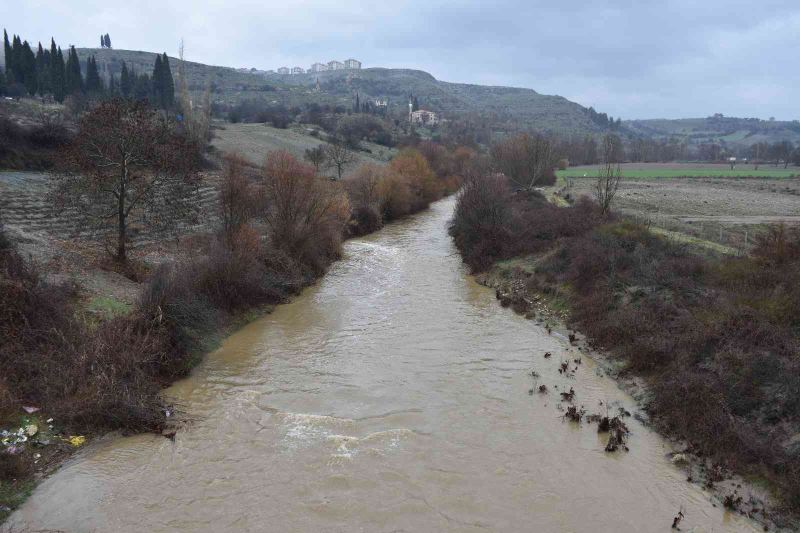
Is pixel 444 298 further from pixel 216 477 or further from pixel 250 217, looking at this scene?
pixel 216 477

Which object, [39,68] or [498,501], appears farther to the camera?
[39,68]

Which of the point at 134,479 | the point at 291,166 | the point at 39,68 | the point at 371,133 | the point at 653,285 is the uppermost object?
the point at 39,68

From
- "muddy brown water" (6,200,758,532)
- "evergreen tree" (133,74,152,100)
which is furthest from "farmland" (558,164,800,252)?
"evergreen tree" (133,74,152,100)

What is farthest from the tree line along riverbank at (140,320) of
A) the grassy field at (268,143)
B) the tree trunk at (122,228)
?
the grassy field at (268,143)

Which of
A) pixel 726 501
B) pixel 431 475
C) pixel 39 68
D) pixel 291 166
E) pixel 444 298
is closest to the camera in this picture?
pixel 726 501

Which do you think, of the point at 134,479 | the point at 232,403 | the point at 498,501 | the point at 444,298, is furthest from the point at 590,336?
the point at 134,479

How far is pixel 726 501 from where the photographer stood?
38.3 feet

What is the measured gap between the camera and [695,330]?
17625 mm

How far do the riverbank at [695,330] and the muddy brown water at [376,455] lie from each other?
113 centimetres

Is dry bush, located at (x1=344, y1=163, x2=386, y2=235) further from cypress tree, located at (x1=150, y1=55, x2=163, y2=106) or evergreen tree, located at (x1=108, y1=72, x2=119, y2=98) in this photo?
cypress tree, located at (x1=150, y1=55, x2=163, y2=106)

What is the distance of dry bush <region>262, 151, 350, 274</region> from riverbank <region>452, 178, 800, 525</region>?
33.2ft

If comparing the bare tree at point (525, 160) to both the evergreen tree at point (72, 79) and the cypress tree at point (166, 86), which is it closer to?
the evergreen tree at point (72, 79)

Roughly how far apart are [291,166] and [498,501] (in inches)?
866

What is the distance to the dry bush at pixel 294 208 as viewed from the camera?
94.6ft
